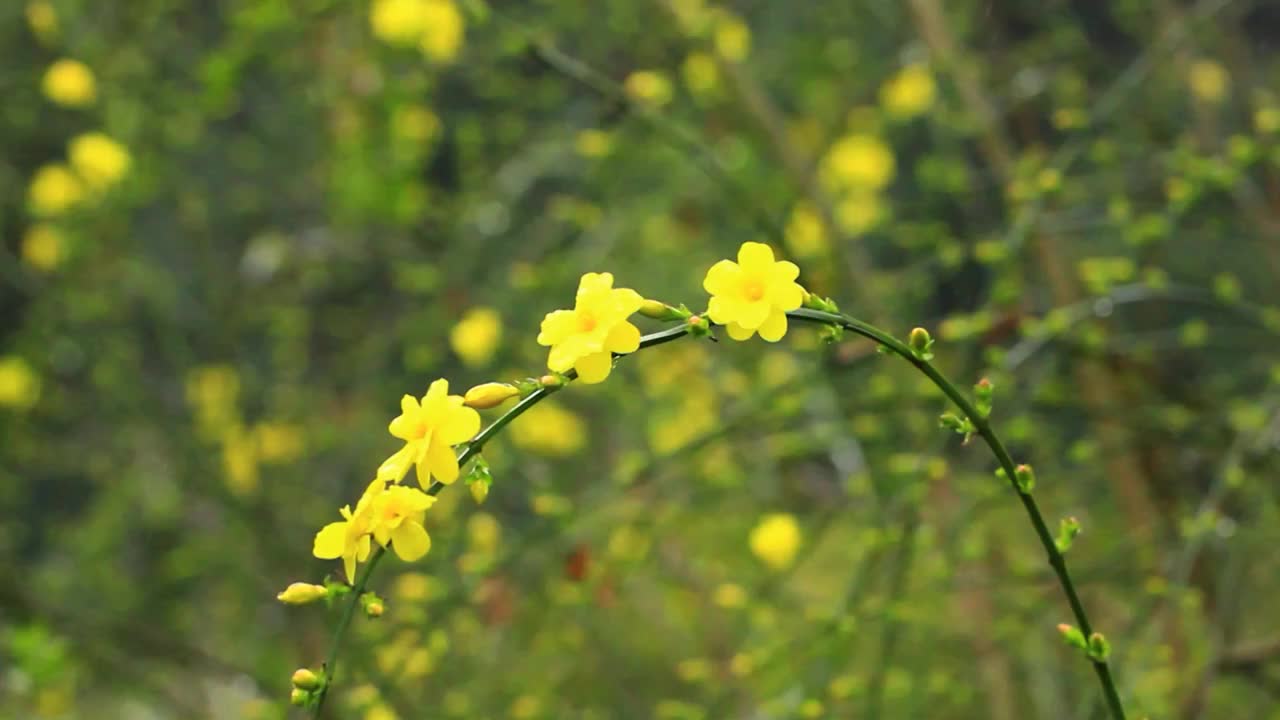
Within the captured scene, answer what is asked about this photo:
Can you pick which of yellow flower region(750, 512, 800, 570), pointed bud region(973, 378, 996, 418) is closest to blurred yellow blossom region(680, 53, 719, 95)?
yellow flower region(750, 512, 800, 570)

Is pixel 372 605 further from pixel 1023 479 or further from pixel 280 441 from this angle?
pixel 280 441

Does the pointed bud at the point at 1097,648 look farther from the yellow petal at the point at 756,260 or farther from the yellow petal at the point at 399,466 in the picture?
the yellow petal at the point at 399,466

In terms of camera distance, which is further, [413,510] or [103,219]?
[103,219]

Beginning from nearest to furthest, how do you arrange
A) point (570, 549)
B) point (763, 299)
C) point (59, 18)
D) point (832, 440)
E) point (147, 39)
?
1. point (763, 299)
2. point (570, 549)
3. point (832, 440)
4. point (59, 18)
5. point (147, 39)

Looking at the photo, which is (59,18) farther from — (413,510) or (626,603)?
(413,510)

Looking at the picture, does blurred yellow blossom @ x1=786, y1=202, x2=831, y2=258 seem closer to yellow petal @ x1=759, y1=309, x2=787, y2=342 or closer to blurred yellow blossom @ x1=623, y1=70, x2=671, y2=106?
blurred yellow blossom @ x1=623, y1=70, x2=671, y2=106

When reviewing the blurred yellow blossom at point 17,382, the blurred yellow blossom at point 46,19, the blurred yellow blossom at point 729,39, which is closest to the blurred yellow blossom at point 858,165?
the blurred yellow blossom at point 729,39

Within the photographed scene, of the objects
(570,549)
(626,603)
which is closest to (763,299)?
(570,549)
